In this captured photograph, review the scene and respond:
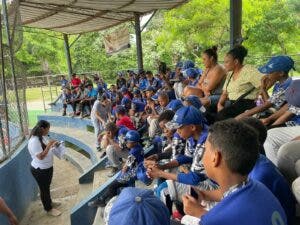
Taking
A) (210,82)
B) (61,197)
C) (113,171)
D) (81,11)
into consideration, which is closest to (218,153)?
(210,82)

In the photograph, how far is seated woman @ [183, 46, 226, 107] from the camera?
15.9ft

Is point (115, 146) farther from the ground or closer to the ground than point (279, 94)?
closer to the ground

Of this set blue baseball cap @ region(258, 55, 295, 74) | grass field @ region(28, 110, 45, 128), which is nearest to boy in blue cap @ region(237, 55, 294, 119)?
blue baseball cap @ region(258, 55, 295, 74)

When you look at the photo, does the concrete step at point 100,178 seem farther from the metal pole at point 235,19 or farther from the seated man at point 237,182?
the seated man at point 237,182

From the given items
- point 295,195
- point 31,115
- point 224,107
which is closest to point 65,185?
point 224,107

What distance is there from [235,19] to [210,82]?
8.89 feet

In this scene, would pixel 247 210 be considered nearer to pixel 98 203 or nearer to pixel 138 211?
pixel 138 211

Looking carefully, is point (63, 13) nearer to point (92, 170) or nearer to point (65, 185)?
point (65, 185)

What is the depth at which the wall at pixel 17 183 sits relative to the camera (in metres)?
5.56

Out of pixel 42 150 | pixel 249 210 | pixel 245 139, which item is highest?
pixel 245 139

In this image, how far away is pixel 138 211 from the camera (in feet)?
4.52

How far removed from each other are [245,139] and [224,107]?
2819 millimetres

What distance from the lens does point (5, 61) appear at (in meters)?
6.44

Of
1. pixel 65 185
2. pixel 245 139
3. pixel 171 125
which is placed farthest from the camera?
pixel 65 185
